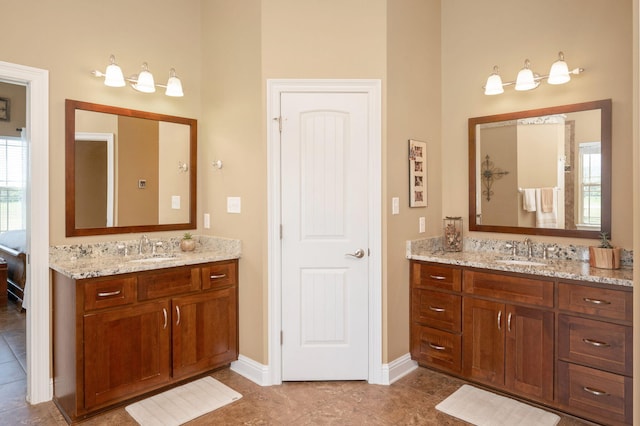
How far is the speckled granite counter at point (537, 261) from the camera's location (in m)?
2.36

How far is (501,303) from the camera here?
8.86 ft

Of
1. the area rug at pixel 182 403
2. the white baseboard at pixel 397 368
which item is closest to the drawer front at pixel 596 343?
the white baseboard at pixel 397 368

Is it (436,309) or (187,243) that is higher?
(187,243)

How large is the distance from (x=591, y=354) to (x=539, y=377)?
13.9 inches

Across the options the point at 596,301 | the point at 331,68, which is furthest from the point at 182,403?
the point at 596,301

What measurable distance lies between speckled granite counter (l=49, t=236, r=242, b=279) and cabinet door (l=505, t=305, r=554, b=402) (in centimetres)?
206

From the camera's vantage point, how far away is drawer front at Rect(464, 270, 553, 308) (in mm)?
2523

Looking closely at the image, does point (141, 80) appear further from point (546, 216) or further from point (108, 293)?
point (546, 216)

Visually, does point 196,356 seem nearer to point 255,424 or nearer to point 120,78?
point 255,424

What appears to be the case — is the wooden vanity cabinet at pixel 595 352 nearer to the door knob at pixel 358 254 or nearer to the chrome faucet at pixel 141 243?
the door knob at pixel 358 254

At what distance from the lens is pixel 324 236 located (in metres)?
2.94

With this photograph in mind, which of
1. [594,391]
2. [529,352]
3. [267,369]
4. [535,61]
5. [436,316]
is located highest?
[535,61]

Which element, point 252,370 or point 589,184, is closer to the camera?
point 589,184

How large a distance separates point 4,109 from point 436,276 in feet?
20.1
